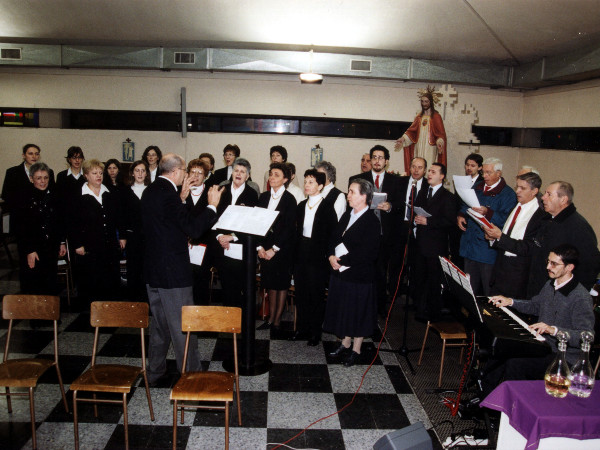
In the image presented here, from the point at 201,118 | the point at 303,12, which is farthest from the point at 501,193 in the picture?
the point at 201,118

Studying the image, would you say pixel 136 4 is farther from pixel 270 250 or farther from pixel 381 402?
pixel 381 402

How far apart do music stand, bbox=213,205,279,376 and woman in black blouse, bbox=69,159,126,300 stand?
1.56m

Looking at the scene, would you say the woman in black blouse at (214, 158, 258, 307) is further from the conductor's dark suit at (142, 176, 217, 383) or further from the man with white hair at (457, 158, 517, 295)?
the man with white hair at (457, 158, 517, 295)

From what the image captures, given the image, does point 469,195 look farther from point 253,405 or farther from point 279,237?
point 253,405

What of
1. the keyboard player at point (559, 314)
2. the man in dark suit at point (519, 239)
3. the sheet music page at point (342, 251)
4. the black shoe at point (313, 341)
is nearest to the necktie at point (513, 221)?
the man in dark suit at point (519, 239)

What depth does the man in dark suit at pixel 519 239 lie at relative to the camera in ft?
13.2

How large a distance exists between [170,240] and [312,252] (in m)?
1.45

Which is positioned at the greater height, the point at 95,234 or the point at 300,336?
the point at 95,234

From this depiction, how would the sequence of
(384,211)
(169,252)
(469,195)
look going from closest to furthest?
(169,252) → (469,195) → (384,211)

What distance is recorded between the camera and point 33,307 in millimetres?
3229

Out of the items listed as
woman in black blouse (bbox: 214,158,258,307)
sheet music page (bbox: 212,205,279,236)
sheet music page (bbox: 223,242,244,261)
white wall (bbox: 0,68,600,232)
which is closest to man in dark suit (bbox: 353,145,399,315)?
woman in black blouse (bbox: 214,158,258,307)

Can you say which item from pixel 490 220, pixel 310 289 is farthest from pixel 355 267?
pixel 490 220

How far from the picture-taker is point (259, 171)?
8453 millimetres

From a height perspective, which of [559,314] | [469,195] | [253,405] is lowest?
[253,405]
